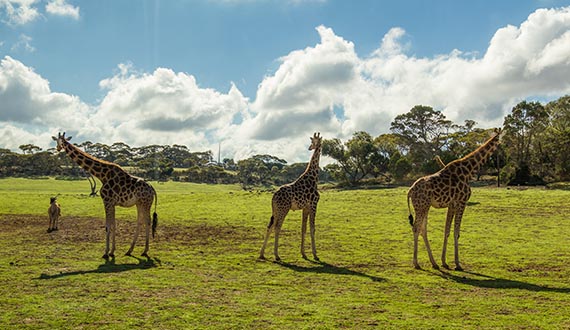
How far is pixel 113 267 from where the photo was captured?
11.7 m

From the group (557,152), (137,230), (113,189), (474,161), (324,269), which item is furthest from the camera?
(557,152)

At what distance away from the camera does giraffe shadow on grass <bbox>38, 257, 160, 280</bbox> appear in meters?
10.4

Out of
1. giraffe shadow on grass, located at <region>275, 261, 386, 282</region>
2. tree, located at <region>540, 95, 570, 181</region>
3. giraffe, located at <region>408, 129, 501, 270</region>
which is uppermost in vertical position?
tree, located at <region>540, 95, 570, 181</region>

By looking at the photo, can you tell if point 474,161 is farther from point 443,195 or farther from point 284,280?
point 284,280

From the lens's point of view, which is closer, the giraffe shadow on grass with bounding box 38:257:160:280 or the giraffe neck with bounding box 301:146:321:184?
the giraffe shadow on grass with bounding box 38:257:160:280

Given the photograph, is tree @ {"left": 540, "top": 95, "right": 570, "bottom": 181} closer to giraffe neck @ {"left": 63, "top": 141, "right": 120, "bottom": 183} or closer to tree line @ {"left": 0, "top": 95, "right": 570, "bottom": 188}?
tree line @ {"left": 0, "top": 95, "right": 570, "bottom": 188}

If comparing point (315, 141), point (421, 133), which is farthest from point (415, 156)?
point (315, 141)

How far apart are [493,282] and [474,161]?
4.26 meters

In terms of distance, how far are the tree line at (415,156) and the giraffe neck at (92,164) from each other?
15751 millimetres

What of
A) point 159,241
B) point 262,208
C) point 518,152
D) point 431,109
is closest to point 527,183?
point 518,152

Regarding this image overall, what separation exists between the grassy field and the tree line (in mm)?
17039

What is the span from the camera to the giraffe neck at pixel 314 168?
15047mm

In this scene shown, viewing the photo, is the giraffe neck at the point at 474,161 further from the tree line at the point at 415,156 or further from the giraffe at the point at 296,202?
the tree line at the point at 415,156

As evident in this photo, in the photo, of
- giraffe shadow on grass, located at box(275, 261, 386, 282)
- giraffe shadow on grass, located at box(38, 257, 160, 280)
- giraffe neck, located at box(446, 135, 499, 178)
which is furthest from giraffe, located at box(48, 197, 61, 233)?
giraffe neck, located at box(446, 135, 499, 178)
